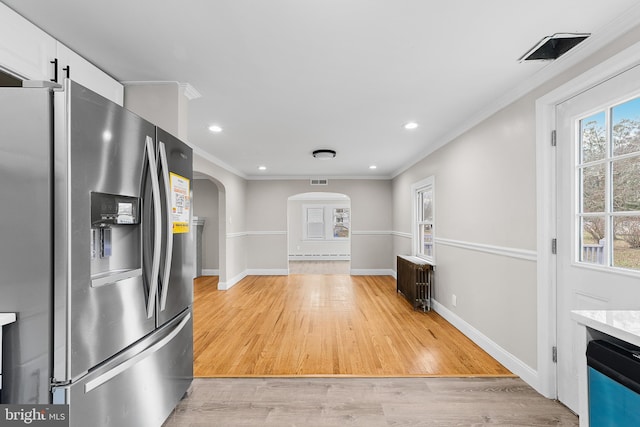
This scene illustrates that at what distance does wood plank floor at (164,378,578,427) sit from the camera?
202 centimetres

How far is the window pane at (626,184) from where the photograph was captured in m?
1.71

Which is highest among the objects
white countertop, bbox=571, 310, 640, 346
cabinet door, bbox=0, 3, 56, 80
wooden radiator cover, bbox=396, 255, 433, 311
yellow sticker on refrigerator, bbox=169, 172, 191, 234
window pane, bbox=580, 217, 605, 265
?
cabinet door, bbox=0, 3, 56, 80

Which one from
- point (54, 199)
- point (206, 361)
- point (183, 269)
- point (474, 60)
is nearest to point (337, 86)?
point (474, 60)

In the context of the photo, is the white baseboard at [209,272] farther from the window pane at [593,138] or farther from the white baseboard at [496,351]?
the window pane at [593,138]

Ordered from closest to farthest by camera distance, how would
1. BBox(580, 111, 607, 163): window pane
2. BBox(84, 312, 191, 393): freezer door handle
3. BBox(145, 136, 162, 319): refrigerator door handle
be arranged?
BBox(84, 312, 191, 393): freezer door handle
BBox(145, 136, 162, 319): refrigerator door handle
BBox(580, 111, 607, 163): window pane

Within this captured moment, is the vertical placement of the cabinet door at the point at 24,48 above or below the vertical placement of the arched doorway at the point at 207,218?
above

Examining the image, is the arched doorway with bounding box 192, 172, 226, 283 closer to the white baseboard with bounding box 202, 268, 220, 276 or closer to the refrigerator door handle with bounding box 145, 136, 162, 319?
the white baseboard with bounding box 202, 268, 220, 276

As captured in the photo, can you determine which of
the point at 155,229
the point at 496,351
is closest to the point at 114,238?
the point at 155,229

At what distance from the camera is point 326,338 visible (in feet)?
11.2

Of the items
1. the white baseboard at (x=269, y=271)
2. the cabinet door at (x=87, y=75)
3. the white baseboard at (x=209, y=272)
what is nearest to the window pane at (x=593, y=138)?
the cabinet door at (x=87, y=75)

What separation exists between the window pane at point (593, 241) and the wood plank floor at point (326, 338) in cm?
123

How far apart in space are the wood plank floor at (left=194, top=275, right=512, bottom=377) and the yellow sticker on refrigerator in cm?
139

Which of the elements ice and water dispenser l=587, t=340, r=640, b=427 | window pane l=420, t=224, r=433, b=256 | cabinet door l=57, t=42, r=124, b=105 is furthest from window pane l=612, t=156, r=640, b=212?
cabinet door l=57, t=42, r=124, b=105

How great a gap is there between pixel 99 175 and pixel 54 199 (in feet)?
0.65
